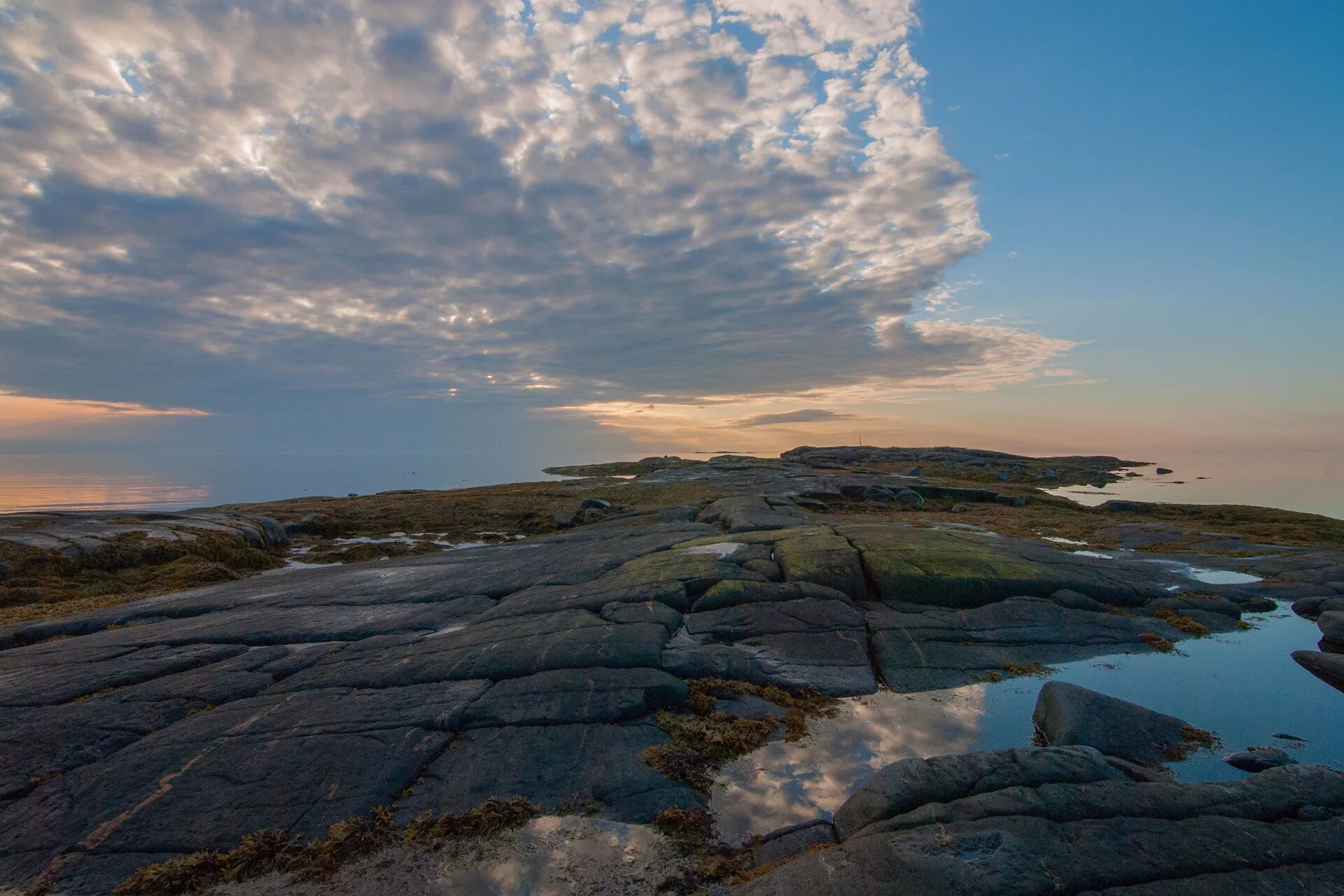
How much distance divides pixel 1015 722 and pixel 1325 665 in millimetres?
8732

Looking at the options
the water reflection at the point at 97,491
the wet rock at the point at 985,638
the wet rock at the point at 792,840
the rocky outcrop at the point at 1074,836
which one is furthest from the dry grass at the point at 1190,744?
the water reflection at the point at 97,491

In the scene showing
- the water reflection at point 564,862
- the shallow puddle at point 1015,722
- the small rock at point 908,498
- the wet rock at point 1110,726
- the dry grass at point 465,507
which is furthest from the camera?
the small rock at point 908,498

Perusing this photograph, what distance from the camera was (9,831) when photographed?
829 centimetres

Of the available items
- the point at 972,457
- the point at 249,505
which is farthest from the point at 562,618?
the point at 972,457

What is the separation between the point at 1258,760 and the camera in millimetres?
9195

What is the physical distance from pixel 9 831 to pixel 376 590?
11385 millimetres

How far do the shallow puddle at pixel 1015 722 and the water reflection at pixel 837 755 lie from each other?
2cm

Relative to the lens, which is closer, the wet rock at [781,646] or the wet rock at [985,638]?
the wet rock at [781,646]

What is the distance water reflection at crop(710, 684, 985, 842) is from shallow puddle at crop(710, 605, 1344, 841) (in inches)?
0.8

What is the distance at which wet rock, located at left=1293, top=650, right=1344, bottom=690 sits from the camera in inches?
502

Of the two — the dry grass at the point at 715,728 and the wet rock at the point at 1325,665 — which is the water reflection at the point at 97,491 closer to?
the dry grass at the point at 715,728

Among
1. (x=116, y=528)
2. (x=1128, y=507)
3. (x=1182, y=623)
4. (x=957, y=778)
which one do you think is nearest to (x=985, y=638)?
(x=1182, y=623)

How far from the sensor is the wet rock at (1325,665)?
12.8 m

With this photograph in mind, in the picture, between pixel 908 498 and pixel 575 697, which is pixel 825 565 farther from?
pixel 908 498
